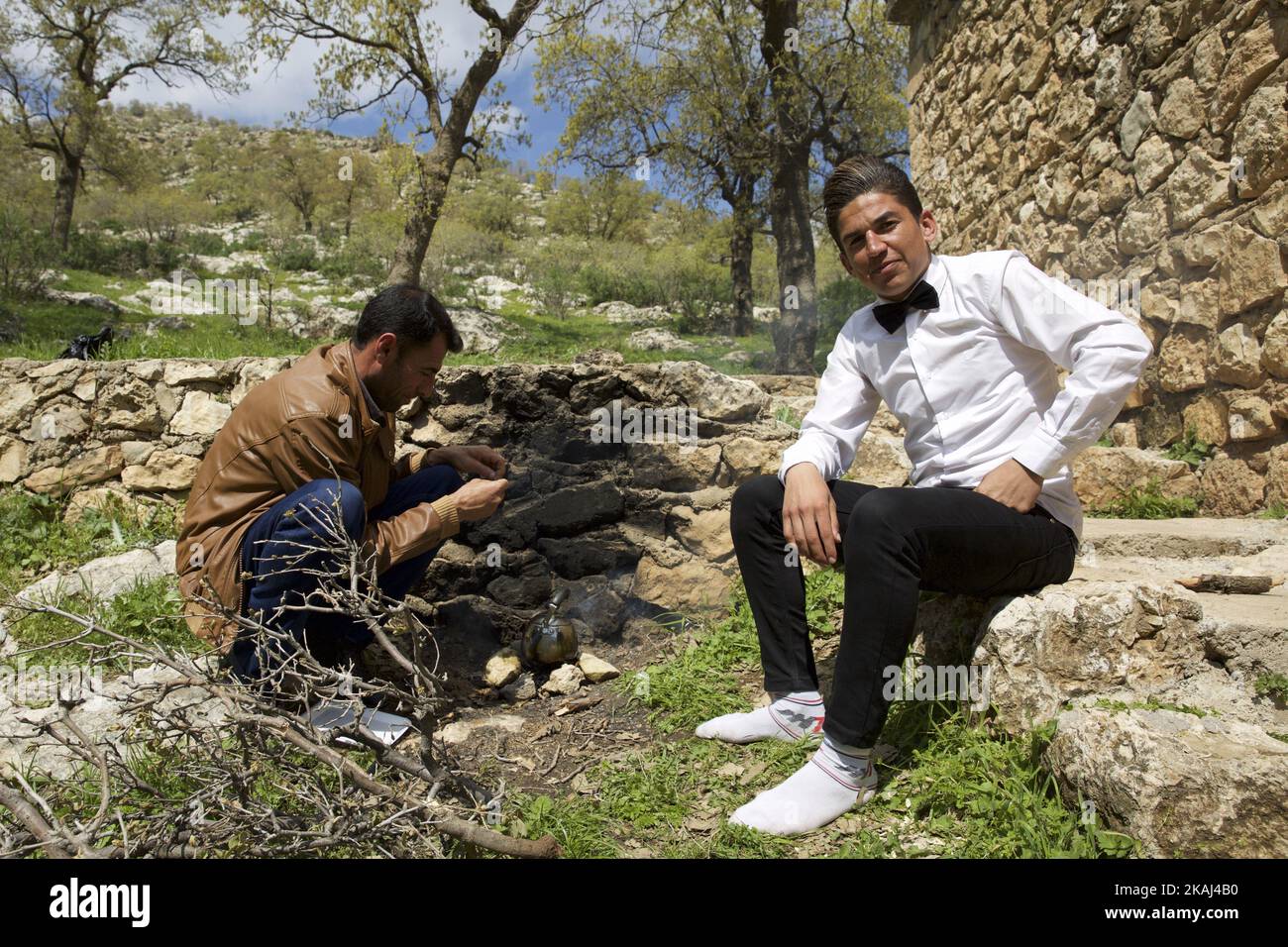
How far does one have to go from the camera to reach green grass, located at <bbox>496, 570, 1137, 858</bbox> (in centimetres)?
190

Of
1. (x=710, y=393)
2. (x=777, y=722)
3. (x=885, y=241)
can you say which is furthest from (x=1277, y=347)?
(x=777, y=722)

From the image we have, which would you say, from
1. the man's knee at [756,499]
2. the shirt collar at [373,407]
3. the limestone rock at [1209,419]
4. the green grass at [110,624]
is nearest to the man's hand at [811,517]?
the man's knee at [756,499]

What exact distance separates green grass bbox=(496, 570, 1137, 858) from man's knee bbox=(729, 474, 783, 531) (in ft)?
2.33

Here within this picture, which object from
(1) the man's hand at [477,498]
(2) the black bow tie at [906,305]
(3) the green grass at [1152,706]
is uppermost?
A: (2) the black bow tie at [906,305]

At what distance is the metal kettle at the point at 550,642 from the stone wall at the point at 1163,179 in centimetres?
296

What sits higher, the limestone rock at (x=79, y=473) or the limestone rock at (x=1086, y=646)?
the limestone rock at (x=79, y=473)

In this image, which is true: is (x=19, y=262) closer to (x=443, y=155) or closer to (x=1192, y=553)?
(x=443, y=155)

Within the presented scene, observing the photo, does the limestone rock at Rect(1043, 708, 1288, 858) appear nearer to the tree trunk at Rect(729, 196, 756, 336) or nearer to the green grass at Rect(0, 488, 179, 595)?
the green grass at Rect(0, 488, 179, 595)

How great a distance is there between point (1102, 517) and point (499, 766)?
286 centimetres

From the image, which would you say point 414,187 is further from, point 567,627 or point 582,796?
point 582,796

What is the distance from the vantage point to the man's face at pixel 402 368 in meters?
2.78

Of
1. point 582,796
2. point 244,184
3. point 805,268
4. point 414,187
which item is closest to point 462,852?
point 582,796

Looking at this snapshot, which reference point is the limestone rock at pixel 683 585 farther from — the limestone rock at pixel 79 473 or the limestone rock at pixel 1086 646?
the limestone rock at pixel 79 473

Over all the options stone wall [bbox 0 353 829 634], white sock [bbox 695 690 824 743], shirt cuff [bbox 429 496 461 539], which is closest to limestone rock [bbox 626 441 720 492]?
stone wall [bbox 0 353 829 634]
